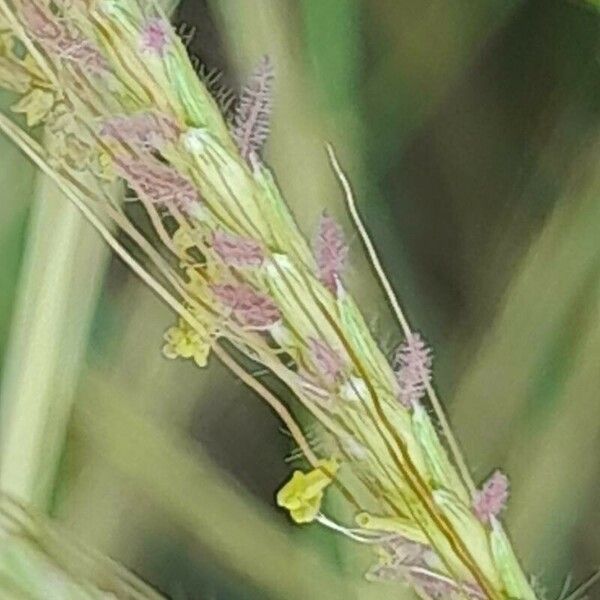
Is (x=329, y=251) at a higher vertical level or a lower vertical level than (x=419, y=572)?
higher

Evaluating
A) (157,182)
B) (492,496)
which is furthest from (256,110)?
Answer: (492,496)

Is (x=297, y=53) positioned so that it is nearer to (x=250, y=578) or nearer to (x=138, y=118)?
(x=138, y=118)

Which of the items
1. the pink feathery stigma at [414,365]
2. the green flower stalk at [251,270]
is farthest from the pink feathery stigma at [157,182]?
the pink feathery stigma at [414,365]

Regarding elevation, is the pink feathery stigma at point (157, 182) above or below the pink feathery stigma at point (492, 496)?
above

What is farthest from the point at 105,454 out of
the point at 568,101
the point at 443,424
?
the point at 568,101

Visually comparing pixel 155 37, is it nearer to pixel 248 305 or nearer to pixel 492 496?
pixel 248 305

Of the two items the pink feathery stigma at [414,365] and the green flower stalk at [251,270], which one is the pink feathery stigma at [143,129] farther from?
the pink feathery stigma at [414,365]

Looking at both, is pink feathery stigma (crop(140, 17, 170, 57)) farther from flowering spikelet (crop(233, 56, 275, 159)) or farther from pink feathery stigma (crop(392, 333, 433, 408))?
pink feathery stigma (crop(392, 333, 433, 408))
